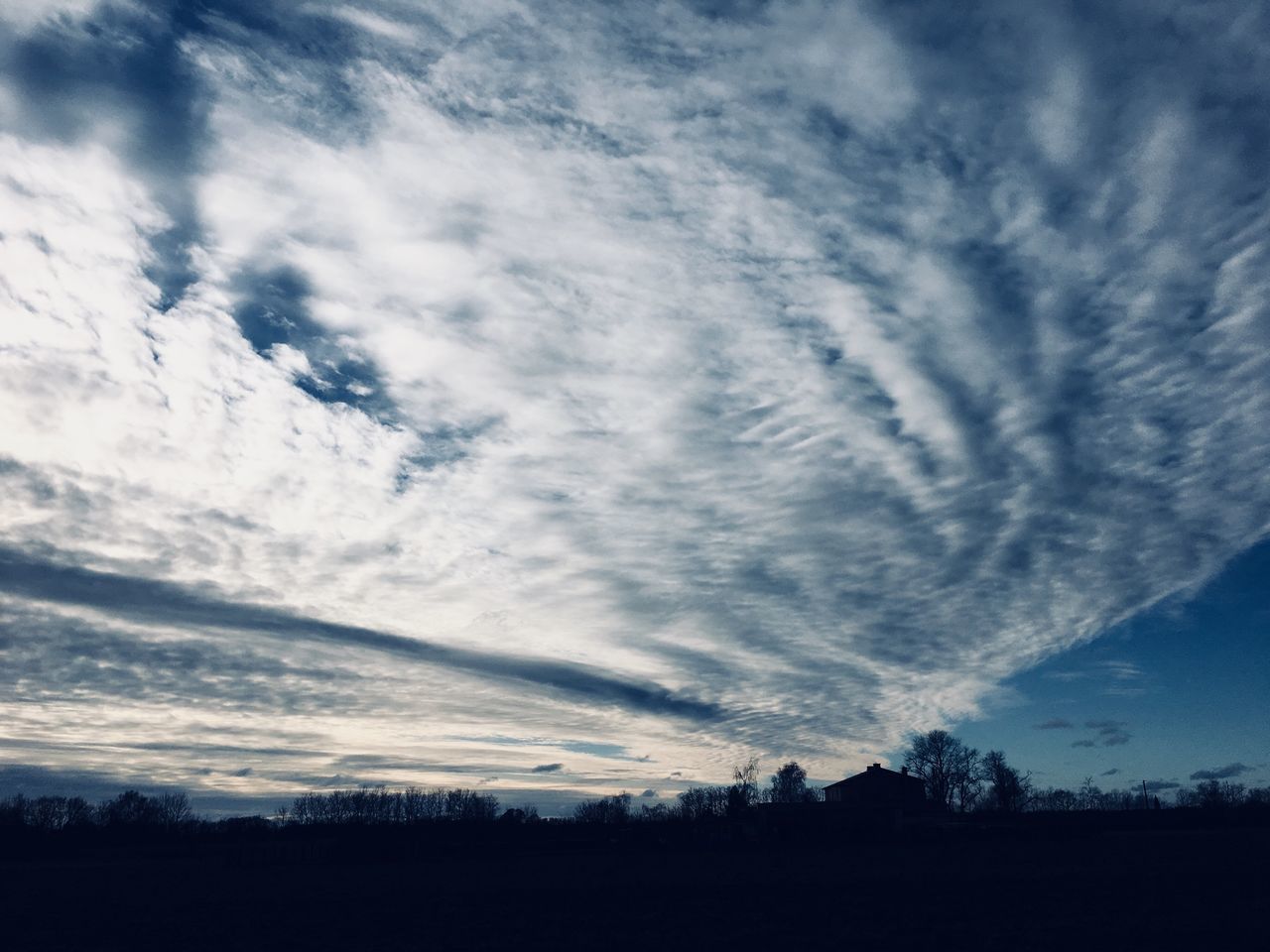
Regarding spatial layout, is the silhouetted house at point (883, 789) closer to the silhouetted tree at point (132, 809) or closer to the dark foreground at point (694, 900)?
the dark foreground at point (694, 900)

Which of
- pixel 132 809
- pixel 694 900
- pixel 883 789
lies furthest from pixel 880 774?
pixel 132 809

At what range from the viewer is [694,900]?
119 ft

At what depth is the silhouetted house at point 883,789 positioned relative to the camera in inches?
4614

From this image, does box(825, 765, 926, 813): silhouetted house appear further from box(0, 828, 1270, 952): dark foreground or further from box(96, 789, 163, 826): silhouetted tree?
box(96, 789, 163, 826): silhouetted tree

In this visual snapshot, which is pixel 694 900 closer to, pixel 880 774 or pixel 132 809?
pixel 880 774

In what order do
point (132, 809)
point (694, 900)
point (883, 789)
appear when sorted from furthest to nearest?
1. point (132, 809)
2. point (883, 789)
3. point (694, 900)

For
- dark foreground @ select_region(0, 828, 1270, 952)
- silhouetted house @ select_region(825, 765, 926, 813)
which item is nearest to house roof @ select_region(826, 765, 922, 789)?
silhouetted house @ select_region(825, 765, 926, 813)

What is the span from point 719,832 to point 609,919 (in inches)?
2446

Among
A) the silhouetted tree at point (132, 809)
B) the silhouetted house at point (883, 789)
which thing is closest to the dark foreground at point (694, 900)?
the silhouetted house at point (883, 789)

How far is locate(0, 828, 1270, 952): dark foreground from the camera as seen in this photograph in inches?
1034

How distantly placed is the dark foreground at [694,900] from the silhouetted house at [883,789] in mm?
47382

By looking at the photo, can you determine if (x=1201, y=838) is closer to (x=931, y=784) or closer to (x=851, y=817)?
(x=851, y=817)

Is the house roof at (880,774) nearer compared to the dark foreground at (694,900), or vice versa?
the dark foreground at (694,900)

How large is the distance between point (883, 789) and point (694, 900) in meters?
92.7
